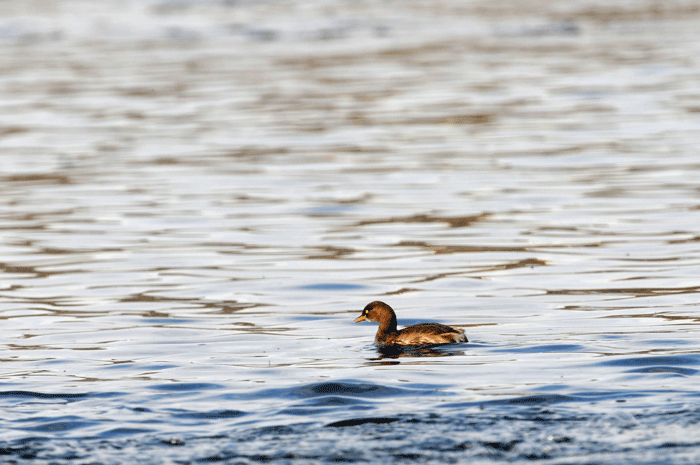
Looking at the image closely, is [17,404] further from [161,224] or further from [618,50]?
[618,50]

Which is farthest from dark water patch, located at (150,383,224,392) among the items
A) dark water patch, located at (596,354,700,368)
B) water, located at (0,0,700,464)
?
dark water patch, located at (596,354,700,368)

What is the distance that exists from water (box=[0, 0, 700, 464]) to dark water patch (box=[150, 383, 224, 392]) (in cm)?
3

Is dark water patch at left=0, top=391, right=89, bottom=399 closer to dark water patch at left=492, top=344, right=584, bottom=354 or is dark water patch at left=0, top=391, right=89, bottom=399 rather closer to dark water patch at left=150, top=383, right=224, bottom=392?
dark water patch at left=150, top=383, right=224, bottom=392

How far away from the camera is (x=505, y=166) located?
20156 millimetres

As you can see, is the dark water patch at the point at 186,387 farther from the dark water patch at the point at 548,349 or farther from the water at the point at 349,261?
the dark water patch at the point at 548,349

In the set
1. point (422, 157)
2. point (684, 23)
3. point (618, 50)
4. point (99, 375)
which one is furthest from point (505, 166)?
point (684, 23)

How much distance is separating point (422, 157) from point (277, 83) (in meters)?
11.5

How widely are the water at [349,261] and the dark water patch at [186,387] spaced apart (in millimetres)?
32

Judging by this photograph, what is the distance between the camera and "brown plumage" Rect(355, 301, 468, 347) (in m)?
10.6

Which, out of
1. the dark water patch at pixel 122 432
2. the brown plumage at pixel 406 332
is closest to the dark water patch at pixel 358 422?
the dark water patch at pixel 122 432

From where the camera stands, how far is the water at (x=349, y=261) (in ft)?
27.3

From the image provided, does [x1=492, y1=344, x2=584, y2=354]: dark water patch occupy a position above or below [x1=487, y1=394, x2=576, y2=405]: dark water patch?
above

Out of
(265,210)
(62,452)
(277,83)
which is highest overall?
(277,83)

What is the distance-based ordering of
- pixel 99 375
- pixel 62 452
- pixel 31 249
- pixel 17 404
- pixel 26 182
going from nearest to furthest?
1. pixel 62 452
2. pixel 17 404
3. pixel 99 375
4. pixel 31 249
5. pixel 26 182
